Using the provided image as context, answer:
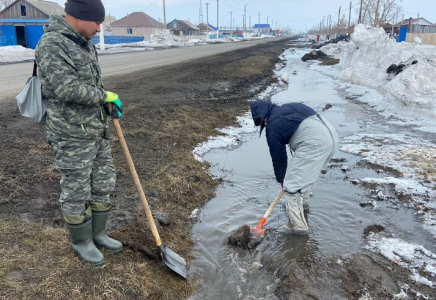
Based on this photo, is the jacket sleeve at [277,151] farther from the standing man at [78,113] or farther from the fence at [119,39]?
the fence at [119,39]

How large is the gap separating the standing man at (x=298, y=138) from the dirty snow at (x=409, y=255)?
106 cm

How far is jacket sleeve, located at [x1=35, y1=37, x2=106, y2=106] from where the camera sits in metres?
2.44

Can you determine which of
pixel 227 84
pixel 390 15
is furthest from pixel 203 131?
pixel 390 15

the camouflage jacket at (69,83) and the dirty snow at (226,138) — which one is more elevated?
the camouflage jacket at (69,83)

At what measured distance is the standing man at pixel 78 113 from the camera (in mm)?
2467

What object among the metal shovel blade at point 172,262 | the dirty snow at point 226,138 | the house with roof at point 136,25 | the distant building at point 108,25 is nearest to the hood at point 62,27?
the metal shovel blade at point 172,262

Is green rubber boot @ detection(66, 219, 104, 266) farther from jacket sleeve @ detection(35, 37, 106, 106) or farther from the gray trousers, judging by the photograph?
the gray trousers

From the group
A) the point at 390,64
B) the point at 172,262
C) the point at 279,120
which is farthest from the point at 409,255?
the point at 390,64

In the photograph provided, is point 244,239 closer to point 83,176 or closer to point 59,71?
point 83,176

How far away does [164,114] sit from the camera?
340 inches

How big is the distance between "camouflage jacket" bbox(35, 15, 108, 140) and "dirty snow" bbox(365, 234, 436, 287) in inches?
126

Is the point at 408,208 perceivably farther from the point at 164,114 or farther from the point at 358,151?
the point at 164,114

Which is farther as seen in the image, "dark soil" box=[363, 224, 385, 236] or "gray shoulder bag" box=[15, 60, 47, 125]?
"dark soil" box=[363, 224, 385, 236]

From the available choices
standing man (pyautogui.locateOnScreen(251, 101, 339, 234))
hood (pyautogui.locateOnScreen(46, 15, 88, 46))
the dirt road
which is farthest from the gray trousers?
hood (pyautogui.locateOnScreen(46, 15, 88, 46))
